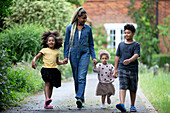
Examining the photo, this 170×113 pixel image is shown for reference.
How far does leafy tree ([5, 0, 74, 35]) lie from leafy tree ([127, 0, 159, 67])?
7.97 m

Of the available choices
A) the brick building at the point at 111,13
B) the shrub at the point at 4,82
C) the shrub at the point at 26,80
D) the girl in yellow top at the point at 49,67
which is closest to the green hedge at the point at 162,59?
the brick building at the point at 111,13

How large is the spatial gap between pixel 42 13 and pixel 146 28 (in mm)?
9210

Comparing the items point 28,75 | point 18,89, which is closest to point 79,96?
point 18,89

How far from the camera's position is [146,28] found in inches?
777

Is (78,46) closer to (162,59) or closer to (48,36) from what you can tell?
(48,36)

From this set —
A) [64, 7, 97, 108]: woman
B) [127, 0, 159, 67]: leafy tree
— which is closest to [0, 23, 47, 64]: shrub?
[64, 7, 97, 108]: woman

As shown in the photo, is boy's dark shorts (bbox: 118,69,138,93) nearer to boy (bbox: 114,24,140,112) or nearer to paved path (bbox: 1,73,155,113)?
boy (bbox: 114,24,140,112)

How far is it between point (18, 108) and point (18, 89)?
2.01 m

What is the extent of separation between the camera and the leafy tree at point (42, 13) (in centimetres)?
1218

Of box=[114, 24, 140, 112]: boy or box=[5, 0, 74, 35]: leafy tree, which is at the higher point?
box=[5, 0, 74, 35]: leafy tree

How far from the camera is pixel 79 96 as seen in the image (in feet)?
20.0

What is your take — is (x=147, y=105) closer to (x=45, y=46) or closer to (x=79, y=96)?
(x=79, y=96)

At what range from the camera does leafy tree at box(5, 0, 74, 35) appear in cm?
1218

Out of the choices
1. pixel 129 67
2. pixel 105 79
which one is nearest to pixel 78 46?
pixel 105 79
